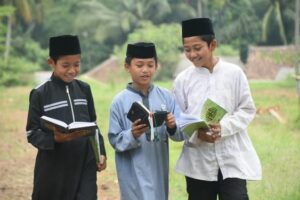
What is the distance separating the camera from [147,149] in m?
3.84

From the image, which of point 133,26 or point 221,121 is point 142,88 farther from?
point 133,26

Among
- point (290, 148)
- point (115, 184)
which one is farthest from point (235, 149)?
point (290, 148)

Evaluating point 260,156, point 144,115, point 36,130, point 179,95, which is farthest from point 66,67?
point 260,156

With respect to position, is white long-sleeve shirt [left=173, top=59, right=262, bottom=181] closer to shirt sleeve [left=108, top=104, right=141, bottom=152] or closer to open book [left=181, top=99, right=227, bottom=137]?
open book [left=181, top=99, right=227, bottom=137]

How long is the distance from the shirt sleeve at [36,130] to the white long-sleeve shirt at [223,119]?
91cm

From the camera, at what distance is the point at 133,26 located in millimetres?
47281

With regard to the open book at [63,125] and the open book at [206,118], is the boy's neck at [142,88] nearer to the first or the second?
the open book at [206,118]

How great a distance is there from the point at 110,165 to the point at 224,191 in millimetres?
5529

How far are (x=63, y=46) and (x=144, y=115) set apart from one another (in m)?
0.74

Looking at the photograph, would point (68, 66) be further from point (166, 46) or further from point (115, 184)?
point (166, 46)

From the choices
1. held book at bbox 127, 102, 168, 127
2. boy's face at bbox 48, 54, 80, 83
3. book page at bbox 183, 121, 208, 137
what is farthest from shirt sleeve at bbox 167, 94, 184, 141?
boy's face at bbox 48, 54, 80, 83

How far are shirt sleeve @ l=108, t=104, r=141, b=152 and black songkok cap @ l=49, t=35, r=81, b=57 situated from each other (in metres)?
0.44

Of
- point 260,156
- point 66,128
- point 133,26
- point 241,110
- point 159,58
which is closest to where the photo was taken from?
point 66,128

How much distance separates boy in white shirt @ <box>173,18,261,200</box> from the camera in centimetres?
398
